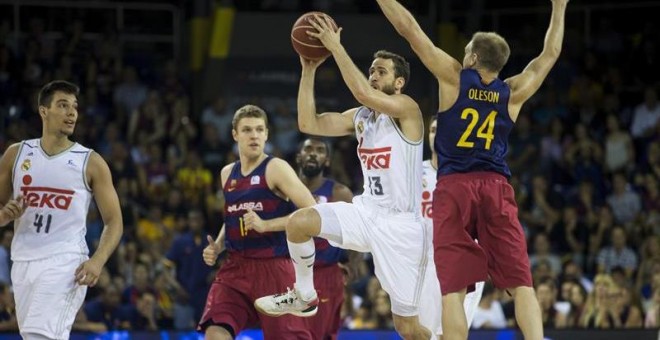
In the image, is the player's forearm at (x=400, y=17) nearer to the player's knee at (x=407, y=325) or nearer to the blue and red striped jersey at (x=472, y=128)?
the blue and red striped jersey at (x=472, y=128)

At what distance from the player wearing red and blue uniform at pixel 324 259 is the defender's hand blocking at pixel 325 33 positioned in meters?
2.30

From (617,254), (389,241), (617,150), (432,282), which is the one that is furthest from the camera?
(617,150)

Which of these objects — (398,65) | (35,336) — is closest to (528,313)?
(398,65)

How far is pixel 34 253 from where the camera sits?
909 centimetres

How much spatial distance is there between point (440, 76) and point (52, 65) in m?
11.6

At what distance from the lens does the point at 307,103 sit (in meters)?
9.20

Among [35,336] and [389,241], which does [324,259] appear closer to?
[389,241]

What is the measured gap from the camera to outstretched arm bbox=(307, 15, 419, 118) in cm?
870

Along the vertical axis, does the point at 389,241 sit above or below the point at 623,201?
above

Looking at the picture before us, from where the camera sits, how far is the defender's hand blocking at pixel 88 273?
9031mm

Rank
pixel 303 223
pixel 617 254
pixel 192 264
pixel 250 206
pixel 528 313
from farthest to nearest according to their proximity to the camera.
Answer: pixel 617 254, pixel 192 264, pixel 250 206, pixel 303 223, pixel 528 313

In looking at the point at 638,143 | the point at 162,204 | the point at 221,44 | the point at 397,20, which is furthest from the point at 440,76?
the point at 221,44

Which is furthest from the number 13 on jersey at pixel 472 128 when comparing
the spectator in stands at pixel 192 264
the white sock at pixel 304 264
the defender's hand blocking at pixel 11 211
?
A: the spectator in stands at pixel 192 264

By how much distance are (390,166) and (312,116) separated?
Result: 685 millimetres
